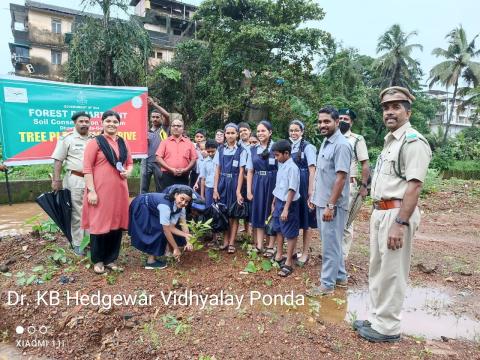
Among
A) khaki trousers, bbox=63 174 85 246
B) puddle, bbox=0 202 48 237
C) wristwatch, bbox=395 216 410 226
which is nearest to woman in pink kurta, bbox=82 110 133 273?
khaki trousers, bbox=63 174 85 246

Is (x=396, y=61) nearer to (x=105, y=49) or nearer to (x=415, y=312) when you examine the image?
(x=105, y=49)

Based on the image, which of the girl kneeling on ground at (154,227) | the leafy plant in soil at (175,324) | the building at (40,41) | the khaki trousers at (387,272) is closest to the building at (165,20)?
the building at (40,41)

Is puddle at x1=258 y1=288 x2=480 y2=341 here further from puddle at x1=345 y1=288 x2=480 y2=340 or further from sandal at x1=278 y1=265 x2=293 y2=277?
sandal at x1=278 y1=265 x2=293 y2=277

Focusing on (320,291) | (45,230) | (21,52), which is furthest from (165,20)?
(320,291)

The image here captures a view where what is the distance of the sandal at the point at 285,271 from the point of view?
4023 millimetres

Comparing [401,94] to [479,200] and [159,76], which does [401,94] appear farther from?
[159,76]

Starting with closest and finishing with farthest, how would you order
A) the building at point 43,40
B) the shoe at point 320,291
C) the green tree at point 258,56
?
the shoe at point 320,291 < the green tree at point 258,56 < the building at point 43,40

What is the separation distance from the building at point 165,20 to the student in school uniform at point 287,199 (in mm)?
25782

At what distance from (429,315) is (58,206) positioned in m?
4.29

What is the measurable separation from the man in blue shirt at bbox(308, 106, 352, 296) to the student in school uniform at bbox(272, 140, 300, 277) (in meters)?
0.40

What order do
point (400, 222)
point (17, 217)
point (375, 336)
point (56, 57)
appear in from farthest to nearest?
point (56, 57) → point (17, 217) → point (375, 336) → point (400, 222)

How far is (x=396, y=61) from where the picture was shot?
30219 mm

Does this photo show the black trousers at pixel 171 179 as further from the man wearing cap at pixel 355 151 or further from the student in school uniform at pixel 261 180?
the man wearing cap at pixel 355 151

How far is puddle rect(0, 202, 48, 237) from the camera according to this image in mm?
6559
